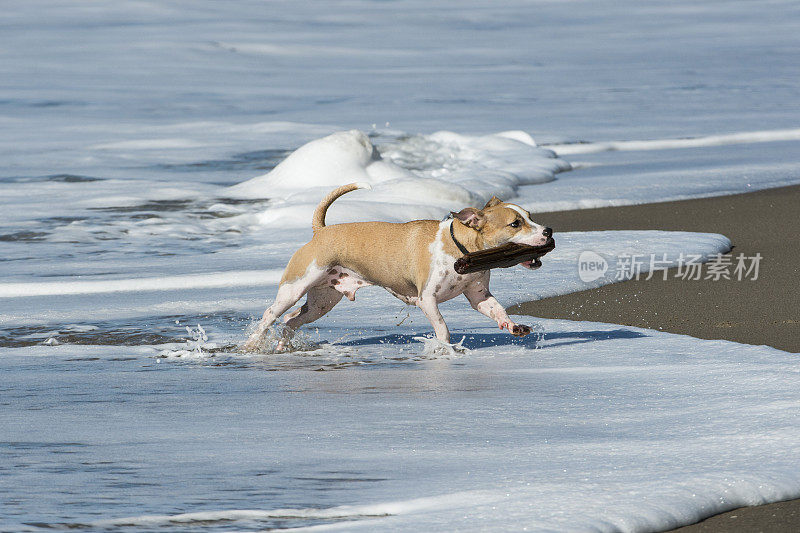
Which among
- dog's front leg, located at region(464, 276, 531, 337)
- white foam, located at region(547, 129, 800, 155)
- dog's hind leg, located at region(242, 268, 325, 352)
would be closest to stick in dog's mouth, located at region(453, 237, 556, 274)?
dog's front leg, located at region(464, 276, 531, 337)

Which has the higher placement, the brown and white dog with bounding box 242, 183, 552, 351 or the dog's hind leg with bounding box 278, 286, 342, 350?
the brown and white dog with bounding box 242, 183, 552, 351

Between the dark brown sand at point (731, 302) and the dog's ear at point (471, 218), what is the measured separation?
133 cm

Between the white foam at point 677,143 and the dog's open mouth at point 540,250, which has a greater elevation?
the white foam at point 677,143

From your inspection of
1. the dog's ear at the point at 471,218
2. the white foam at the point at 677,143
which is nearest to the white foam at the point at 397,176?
the white foam at the point at 677,143

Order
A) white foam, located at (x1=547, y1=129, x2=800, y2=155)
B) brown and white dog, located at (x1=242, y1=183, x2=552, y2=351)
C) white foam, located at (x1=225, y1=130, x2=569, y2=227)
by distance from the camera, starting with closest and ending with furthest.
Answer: brown and white dog, located at (x1=242, y1=183, x2=552, y2=351)
white foam, located at (x1=225, y1=130, x2=569, y2=227)
white foam, located at (x1=547, y1=129, x2=800, y2=155)

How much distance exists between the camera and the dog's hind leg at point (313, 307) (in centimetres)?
649

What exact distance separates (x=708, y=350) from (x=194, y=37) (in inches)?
1587

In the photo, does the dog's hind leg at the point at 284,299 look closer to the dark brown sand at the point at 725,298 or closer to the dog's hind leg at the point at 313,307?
the dog's hind leg at the point at 313,307

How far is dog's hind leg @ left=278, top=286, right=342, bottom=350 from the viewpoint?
6492mm

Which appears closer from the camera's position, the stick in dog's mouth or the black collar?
the stick in dog's mouth

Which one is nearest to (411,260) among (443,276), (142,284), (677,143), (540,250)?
(443,276)

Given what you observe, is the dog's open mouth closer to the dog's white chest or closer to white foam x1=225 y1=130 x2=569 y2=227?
the dog's white chest

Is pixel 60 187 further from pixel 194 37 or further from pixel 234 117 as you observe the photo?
pixel 194 37

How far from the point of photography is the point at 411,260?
239 inches
